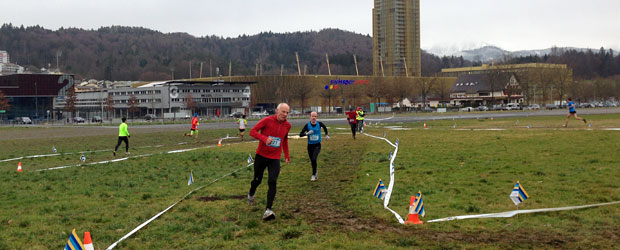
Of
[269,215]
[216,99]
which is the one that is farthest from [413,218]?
[216,99]

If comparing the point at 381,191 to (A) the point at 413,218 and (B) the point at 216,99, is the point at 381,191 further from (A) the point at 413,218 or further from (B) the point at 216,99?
(B) the point at 216,99

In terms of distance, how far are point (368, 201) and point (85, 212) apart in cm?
623

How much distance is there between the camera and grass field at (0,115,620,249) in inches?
338

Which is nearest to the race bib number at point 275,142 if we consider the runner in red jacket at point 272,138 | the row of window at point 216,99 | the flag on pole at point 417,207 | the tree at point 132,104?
the runner in red jacket at point 272,138

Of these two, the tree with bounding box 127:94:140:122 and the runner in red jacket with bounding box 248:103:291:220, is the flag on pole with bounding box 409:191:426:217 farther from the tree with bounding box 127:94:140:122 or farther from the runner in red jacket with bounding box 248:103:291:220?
the tree with bounding box 127:94:140:122

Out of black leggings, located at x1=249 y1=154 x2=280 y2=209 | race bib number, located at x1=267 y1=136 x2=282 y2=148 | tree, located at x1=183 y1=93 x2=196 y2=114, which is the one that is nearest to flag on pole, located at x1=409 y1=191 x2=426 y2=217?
black leggings, located at x1=249 y1=154 x2=280 y2=209

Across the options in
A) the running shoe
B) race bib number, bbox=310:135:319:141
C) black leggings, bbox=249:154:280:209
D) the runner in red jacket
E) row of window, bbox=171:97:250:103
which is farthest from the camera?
row of window, bbox=171:97:250:103

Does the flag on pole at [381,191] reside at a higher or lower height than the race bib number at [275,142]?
lower

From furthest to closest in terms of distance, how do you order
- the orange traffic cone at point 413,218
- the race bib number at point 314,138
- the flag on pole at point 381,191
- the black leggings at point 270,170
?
the race bib number at point 314,138 → the flag on pole at point 381,191 → the black leggings at point 270,170 → the orange traffic cone at point 413,218

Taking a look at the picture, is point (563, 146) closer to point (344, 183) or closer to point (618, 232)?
point (344, 183)

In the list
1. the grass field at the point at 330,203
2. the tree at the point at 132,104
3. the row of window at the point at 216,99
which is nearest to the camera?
the grass field at the point at 330,203

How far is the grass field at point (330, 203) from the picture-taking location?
8.58 metres

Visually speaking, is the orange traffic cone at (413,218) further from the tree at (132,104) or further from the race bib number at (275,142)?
the tree at (132,104)

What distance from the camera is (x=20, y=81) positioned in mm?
138125
